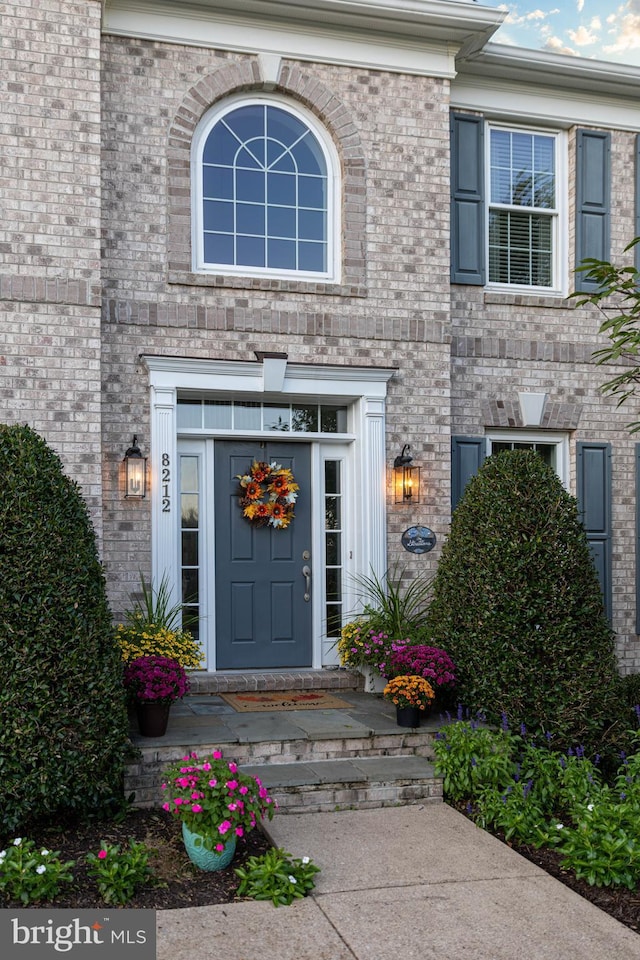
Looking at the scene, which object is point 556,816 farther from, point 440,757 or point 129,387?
point 129,387

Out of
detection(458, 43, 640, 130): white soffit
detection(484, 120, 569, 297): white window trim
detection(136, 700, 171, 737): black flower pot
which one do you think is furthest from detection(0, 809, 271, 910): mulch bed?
detection(458, 43, 640, 130): white soffit

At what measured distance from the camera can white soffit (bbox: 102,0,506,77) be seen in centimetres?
754

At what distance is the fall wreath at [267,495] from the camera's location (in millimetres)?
7879

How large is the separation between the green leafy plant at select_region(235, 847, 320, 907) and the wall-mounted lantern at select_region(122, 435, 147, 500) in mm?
3443

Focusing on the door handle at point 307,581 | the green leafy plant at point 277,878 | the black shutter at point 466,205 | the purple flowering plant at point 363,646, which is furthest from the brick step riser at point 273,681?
the black shutter at point 466,205

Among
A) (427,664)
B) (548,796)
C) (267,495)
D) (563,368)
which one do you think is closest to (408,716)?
(427,664)

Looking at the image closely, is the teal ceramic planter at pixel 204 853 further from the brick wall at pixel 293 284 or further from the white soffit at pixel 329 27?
the white soffit at pixel 329 27

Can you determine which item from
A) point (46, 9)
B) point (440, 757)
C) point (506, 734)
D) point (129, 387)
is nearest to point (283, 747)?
point (440, 757)

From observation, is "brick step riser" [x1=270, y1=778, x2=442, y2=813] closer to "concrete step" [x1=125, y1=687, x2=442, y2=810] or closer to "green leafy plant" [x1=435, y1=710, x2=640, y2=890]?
"concrete step" [x1=125, y1=687, x2=442, y2=810]

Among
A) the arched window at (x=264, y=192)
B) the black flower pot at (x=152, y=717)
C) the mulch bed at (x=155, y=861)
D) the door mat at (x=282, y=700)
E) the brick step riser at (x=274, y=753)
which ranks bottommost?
the mulch bed at (x=155, y=861)

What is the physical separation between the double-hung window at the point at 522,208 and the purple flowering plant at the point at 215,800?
18.9 feet

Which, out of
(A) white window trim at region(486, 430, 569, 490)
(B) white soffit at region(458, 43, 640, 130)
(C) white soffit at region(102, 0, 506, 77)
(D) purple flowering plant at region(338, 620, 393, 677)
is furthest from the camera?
(A) white window trim at region(486, 430, 569, 490)

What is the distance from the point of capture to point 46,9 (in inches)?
273

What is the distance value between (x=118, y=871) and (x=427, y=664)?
8.93 ft
